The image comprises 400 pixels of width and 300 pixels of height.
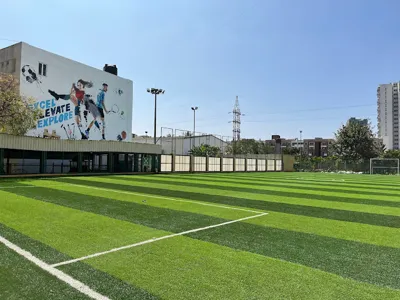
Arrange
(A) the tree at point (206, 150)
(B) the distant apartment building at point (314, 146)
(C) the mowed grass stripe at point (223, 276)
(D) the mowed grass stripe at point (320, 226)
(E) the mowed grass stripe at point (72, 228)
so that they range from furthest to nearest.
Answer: (B) the distant apartment building at point (314, 146) < (A) the tree at point (206, 150) < (D) the mowed grass stripe at point (320, 226) < (E) the mowed grass stripe at point (72, 228) < (C) the mowed grass stripe at point (223, 276)

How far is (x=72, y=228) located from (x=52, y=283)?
3368 mm

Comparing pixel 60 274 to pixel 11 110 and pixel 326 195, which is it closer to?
pixel 326 195

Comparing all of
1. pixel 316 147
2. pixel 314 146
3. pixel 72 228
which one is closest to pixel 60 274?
pixel 72 228

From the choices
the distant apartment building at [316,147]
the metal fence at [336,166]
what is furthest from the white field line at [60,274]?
the distant apartment building at [316,147]

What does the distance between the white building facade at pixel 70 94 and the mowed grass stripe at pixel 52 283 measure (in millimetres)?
33224

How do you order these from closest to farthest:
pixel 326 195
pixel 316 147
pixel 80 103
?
pixel 326 195
pixel 80 103
pixel 316 147

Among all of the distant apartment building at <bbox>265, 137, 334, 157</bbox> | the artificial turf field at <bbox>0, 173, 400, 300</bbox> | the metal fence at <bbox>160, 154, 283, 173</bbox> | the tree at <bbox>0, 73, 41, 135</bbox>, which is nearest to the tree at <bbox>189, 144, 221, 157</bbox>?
the metal fence at <bbox>160, 154, 283, 173</bbox>

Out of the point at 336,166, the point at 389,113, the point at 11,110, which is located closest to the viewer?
the point at 11,110

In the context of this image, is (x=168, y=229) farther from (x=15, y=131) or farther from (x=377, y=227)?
(x=15, y=131)

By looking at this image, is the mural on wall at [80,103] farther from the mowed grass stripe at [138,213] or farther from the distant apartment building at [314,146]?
the distant apartment building at [314,146]

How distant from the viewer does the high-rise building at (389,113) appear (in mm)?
126000

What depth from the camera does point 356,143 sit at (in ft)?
212

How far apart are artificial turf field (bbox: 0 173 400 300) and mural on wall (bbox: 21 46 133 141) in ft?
99.0

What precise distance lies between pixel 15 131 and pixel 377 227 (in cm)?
2871
